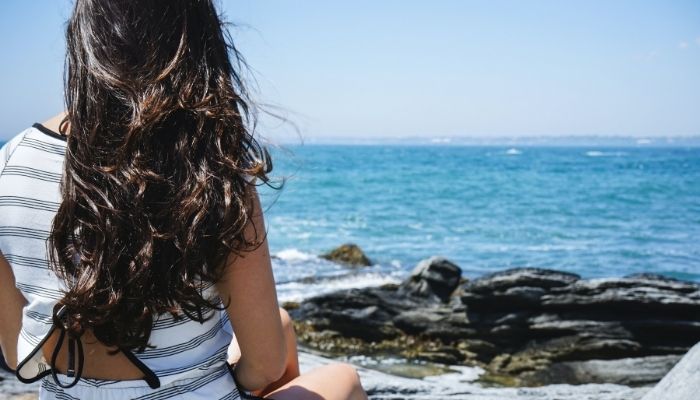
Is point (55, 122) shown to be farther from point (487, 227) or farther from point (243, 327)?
point (487, 227)

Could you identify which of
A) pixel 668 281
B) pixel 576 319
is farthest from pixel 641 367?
pixel 668 281

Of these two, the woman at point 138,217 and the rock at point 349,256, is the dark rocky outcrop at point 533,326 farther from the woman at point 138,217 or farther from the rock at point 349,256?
the rock at point 349,256

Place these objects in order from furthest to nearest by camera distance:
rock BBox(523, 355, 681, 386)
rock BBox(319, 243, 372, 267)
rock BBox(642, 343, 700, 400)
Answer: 1. rock BBox(319, 243, 372, 267)
2. rock BBox(523, 355, 681, 386)
3. rock BBox(642, 343, 700, 400)

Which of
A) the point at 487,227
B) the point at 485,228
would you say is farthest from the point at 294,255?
the point at 487,227

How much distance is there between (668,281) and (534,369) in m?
1.89

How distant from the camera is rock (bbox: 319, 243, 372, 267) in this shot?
1561cm

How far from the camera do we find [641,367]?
20.9 feet

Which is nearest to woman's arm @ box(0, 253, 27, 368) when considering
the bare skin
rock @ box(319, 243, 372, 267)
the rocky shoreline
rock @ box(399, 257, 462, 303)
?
the bare skin

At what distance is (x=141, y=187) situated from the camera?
5.19 feet

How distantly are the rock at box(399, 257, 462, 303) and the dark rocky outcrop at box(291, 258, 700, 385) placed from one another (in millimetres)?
389

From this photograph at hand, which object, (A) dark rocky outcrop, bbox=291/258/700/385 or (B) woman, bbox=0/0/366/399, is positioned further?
(A) dark rocky outcrop, bbox=291/258/700/385

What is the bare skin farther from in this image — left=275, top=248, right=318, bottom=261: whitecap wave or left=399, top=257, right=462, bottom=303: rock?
left=275, top=248, right=318, bottom=261: whitecap wave

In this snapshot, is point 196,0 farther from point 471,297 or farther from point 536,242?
point 536,242

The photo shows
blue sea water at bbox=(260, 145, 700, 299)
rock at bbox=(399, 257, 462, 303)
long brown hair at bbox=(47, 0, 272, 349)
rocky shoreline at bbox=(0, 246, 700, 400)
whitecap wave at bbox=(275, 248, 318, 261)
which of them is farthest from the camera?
whitecap wave at bbox=(275, 248, 318, 261)
